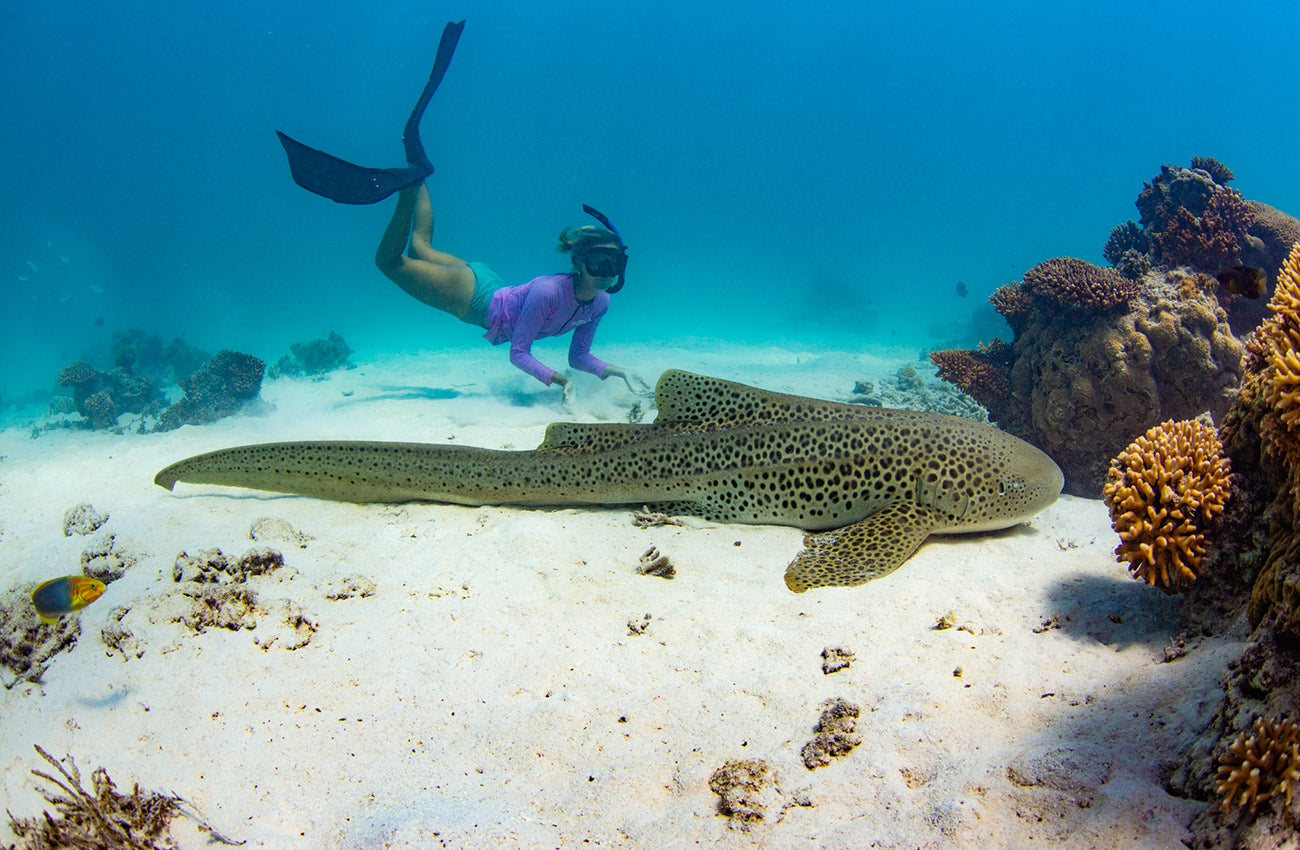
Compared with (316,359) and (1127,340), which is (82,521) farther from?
(316,359)

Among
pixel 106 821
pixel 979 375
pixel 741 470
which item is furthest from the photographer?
pixel 979 375

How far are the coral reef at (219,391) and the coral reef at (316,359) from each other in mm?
6677

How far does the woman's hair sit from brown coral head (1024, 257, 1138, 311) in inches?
271

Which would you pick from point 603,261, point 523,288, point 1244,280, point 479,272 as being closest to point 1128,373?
point 1244,280

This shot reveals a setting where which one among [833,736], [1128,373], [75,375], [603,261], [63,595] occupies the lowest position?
[833,736]

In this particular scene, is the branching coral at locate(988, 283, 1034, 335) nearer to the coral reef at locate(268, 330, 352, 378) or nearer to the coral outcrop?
the coral outcrop

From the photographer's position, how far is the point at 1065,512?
17.8 ft

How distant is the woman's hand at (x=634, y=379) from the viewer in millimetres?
11648

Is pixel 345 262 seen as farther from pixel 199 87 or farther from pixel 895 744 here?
pixel 895 744

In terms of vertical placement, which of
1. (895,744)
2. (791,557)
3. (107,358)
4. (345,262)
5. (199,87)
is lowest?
(895,744)

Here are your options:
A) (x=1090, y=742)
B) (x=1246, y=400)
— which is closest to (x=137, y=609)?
(x=1090, y=742)

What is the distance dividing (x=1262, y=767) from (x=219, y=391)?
15.5 metres

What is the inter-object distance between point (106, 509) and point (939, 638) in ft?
25.6

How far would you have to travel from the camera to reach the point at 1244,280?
525 centimetres
